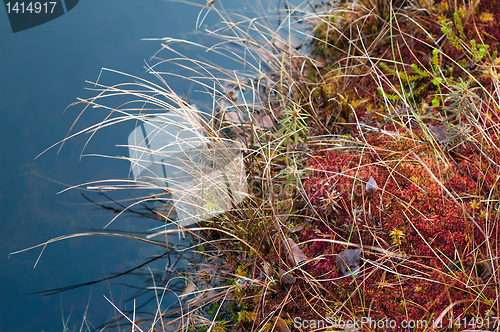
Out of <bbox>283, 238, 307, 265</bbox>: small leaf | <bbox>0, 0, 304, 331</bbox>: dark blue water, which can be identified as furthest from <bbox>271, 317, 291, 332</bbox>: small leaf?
<bbox>0, 0, 304, 331</bbox>: dark blue water

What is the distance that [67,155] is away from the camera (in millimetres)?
1865

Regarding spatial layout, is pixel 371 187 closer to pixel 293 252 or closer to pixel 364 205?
pixel 364 205

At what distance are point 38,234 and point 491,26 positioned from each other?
294cm

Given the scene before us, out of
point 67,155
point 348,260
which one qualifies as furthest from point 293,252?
point 67,155

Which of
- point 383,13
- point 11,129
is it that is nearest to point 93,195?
point 11,129

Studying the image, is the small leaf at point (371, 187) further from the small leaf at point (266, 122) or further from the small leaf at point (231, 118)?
the small leaf at point (231, 118)

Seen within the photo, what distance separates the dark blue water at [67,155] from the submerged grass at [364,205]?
132 mm

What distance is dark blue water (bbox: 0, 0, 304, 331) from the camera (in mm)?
1567

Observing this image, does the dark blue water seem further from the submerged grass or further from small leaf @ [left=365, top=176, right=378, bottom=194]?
small leaf @ [left=365, top=176, right=378, bottom=194]

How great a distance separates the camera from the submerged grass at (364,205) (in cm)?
134

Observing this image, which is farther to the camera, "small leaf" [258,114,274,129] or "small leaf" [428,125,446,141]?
"small leaf" [258,114,274,129]

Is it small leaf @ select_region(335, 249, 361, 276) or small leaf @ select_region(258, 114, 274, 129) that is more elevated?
small leaf @ select_region(258, 114, 274, 129)

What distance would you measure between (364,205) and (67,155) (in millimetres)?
1698

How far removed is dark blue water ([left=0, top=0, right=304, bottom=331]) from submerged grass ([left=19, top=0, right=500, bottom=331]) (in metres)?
0.13
